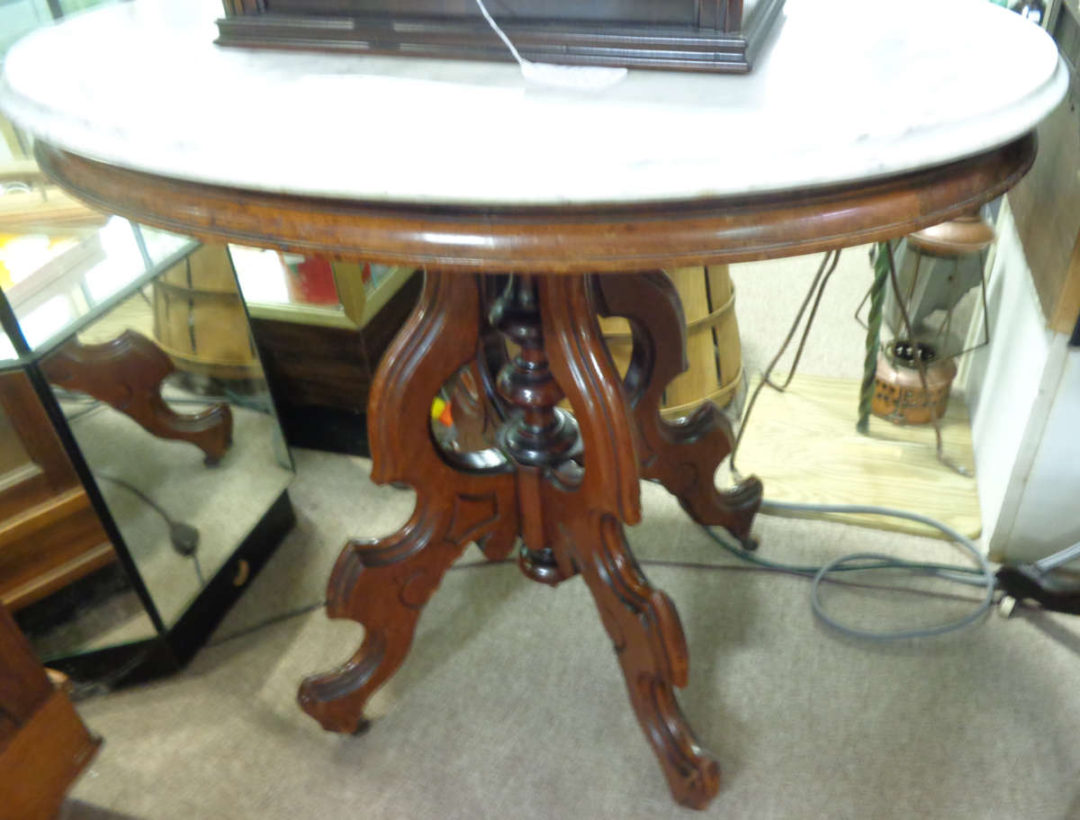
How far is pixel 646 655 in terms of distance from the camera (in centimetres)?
80

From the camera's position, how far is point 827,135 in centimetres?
45

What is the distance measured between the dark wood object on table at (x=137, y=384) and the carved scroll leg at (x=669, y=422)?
526 millimetres

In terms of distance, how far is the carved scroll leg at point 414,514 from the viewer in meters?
0.71

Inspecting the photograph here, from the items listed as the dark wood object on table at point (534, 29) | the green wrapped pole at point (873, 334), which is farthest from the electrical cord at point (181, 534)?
the green wrapped pole at point (873, 334)

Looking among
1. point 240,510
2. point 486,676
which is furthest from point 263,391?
point 486,676

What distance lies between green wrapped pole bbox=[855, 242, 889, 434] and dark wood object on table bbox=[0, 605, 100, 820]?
3.35 feet

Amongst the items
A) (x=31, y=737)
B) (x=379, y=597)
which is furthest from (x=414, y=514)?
(x=31, y=737)

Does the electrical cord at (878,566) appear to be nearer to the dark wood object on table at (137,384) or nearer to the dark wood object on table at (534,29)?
the dark wood object on table at (534,29)

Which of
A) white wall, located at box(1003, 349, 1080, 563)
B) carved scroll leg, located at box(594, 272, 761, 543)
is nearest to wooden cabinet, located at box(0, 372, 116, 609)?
carved scroll leg, located at box(594, 272, 761, 543)

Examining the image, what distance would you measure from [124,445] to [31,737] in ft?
1.02

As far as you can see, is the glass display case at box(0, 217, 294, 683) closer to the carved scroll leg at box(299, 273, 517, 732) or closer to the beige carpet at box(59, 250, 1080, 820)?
the beige carpet at box(59, 250, 1080, 820)

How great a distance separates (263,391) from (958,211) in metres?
0.89

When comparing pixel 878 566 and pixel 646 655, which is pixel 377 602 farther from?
pixel 878 566

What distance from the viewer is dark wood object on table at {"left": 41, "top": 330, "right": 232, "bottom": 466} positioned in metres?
0.85
